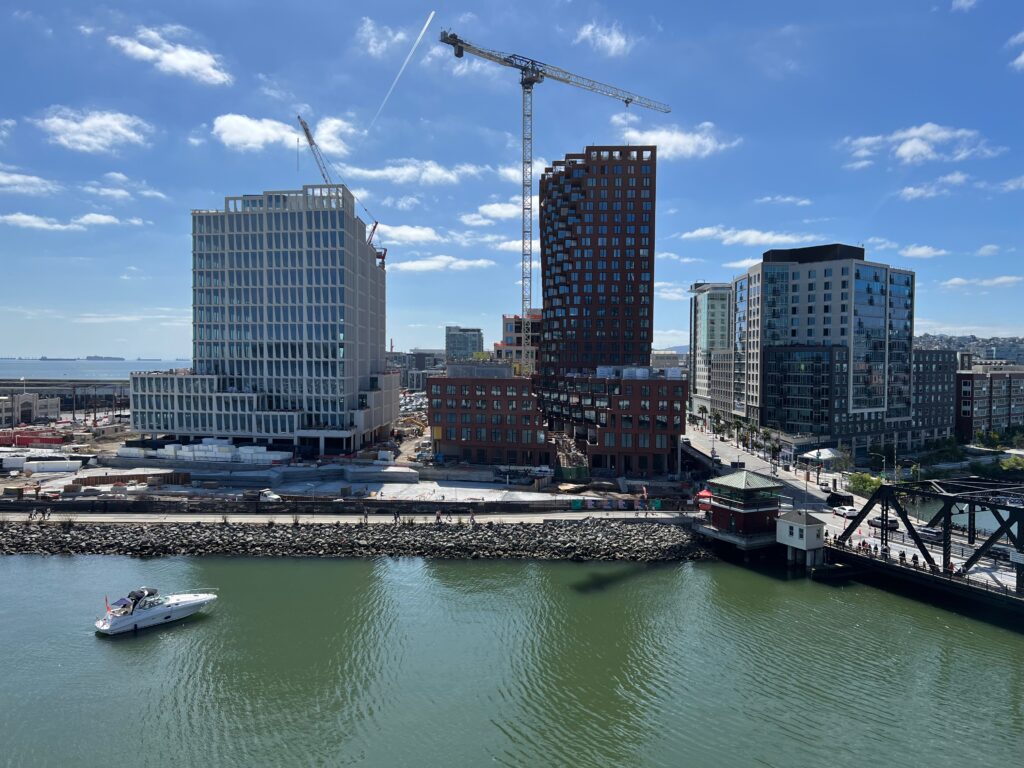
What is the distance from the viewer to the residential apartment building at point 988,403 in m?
104

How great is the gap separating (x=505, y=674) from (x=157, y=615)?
22.3 metres

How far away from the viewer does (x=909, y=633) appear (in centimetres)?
3609

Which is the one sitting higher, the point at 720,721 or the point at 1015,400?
the point at 1015,400

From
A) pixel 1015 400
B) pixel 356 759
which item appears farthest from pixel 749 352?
pixel 356 759

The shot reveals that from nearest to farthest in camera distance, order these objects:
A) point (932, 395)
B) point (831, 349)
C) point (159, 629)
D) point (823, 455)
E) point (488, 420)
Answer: point (159, 629) < point (488, 420) < point (823, 455) < point (831, 349) < point (932, 395)

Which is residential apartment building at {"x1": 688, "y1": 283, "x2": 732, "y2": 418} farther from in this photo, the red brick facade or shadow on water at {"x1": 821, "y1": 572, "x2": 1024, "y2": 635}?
shadow on water at {"x1": 821, "y1": 572, "x2": 1024, "y2": 635}

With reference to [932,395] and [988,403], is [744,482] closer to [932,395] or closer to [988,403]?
[932,395]

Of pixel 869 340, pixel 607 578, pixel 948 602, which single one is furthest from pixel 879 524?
pixel 869 340

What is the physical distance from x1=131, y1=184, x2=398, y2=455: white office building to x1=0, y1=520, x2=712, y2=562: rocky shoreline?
97.6 feet

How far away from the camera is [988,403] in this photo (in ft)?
346

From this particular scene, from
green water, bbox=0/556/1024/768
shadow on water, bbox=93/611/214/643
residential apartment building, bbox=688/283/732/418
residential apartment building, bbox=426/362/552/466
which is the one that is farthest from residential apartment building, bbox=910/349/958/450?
shadow on water, bbox=93/611/214/643

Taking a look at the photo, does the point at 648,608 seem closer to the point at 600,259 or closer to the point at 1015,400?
the point at 600,259

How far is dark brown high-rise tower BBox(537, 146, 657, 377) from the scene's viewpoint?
10844 centimetres

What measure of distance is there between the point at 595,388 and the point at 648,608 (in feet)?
123
